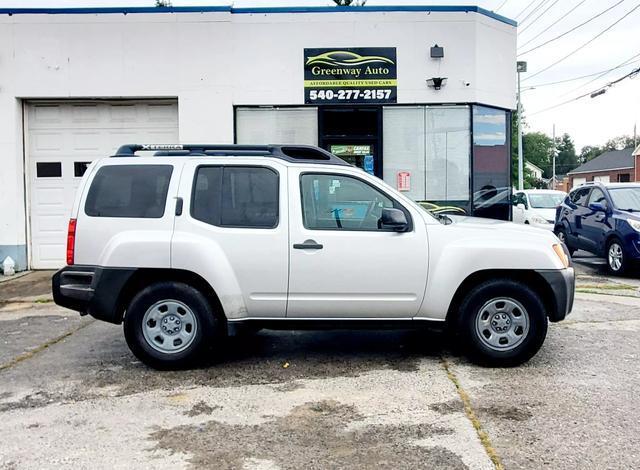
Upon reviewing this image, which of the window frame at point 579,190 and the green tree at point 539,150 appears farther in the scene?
the green tree at point 539,150

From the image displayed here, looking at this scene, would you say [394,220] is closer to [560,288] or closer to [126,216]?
[560,288]

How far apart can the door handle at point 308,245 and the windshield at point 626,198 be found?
27.1 feet

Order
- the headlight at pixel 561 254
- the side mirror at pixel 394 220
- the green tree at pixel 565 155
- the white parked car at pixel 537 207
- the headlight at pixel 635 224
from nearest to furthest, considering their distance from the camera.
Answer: the side mirror at pixel 394 220 < the headlight at pixel 561 254 < the headlight at pixel 635 224 < the white parked car at pixel 537 207 < the green tree at pixel 565 155

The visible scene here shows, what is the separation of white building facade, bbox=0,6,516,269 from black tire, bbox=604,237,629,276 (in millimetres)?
2238

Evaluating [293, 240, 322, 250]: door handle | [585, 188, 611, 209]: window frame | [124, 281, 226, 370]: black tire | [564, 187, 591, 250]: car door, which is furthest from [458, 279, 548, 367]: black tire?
[564, 187, 591, 250]: car door

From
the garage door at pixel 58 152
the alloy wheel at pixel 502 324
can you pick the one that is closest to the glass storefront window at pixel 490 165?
the garage door at pixel 58 152

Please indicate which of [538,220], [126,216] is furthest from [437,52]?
[126,216]

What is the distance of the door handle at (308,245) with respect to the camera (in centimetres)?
543

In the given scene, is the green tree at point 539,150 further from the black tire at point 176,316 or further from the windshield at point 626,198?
the black tire at point 176,316

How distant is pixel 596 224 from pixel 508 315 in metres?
7.48

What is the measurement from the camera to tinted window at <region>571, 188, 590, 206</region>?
13.0 metres

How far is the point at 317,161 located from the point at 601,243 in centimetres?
813

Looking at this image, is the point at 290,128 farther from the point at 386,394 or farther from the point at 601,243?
the point at 386,394

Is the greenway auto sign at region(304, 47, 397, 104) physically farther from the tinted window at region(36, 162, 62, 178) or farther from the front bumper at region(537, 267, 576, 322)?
the front bumper at region(537, 267, 576, 322)
